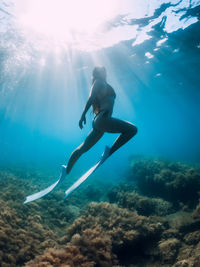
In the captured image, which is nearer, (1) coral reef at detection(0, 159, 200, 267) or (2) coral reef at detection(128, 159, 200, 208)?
(1) coral reef at detection(0, 159, 200, 267)

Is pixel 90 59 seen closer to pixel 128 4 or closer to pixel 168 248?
pixel 128 4

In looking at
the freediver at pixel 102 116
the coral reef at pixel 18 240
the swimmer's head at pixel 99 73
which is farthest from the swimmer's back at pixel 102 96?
the coral reef at pixel 18 240

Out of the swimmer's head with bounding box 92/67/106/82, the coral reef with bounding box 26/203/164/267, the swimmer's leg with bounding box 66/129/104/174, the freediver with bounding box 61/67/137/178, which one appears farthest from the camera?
the swimmer's leg with bounding box 66/129/104/174

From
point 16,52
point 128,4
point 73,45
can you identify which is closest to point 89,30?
point 73,45

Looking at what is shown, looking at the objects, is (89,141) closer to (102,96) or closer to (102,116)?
(102,116)

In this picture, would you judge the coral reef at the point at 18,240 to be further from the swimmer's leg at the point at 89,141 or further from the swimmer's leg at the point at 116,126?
the swimmer's leg at the point at 116,126

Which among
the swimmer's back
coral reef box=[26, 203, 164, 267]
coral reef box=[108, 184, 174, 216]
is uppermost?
the swimmer's back

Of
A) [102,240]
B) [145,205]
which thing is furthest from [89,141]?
[145,205]

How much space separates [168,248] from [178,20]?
15.8 meters

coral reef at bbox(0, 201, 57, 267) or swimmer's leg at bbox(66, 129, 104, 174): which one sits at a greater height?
swimmer's leg at bbox(66, 129, 104, 174)

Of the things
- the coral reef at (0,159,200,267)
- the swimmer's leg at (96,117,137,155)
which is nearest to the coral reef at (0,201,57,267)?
the coral reef at (0,159,200,267)

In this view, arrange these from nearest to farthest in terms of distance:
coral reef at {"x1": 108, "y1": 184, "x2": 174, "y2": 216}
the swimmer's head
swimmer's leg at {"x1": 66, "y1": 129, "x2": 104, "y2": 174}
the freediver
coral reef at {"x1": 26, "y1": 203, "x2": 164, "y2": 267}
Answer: coral reef at {"x1": 26, "y1": 203, "x2": 164, "y2": 267}, the freediver, the swimmer's head, swimmer's leg at {"x1": 66, "y1": 129, "x2": 104, "y2": 174}, coral reef at {"x1": 108, "y1": 184, "x2": 174, "y2": 216}

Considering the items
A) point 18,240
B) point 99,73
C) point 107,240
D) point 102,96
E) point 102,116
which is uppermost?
point 99,73

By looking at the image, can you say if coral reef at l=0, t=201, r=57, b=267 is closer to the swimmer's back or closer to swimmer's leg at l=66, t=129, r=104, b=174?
swimmer's leg at l=66, t=129, r=104, b=174
